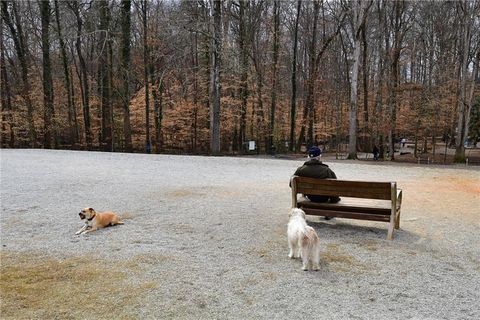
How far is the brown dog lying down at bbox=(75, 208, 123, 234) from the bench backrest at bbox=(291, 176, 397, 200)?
2946mm

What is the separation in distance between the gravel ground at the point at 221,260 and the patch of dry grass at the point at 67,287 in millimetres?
12

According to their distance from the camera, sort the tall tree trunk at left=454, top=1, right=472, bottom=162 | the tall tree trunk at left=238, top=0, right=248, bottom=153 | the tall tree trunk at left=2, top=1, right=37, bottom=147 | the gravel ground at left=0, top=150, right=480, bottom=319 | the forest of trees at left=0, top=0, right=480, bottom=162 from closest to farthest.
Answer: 1. the gravel ground at left=0, top=150, right=480, bottom=319
2. the tall tree trunk at left=454, top=1, right=472, bottom=162
3. the forest of trees at left=0, top=0, right=480, bottom=162
4. the tall tree trunk at left=238, top=0, right=248, bottom=153
5. the tall tree trunk at left=2, top=1, right=37, bottom=147

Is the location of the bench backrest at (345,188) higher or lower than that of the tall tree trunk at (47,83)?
lower

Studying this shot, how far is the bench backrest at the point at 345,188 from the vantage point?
5.42m

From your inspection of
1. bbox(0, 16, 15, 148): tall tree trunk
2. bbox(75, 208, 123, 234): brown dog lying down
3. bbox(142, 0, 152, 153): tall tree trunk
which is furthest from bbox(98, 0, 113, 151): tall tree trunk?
bbox(75, 208, 123, 234): brown dog lying down

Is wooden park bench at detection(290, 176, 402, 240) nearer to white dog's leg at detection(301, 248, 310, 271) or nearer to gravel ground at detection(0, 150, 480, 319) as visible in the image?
gravel ground at detection(0, 150, 480, 319)

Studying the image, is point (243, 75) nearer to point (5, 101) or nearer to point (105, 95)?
point (105, 95)

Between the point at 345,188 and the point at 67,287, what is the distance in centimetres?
382

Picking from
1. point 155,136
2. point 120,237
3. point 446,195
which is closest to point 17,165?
point 120,237

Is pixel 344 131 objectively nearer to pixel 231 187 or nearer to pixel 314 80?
pixel 314 80

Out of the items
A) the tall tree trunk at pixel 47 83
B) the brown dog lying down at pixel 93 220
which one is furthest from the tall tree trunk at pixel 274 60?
the brown dog lying down at pixel 93 220

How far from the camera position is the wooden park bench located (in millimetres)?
5438

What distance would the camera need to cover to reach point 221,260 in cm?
462

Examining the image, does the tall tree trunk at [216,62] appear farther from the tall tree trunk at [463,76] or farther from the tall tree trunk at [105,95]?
the tall tree trunk at [463,76]
